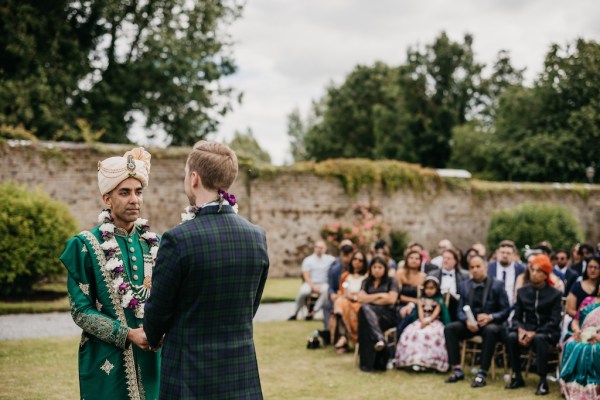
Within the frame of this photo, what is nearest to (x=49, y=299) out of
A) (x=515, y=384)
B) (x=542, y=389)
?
(x=515, y=384)

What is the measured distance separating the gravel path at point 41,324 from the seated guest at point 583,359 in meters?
6.84

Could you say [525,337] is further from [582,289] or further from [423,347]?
[423,347]

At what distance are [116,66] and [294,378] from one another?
20.8m

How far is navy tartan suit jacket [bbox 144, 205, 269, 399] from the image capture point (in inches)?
115

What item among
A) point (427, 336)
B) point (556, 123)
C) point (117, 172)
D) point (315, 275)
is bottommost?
point (427, 336)

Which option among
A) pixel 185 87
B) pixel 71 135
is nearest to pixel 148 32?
pixel 185 87

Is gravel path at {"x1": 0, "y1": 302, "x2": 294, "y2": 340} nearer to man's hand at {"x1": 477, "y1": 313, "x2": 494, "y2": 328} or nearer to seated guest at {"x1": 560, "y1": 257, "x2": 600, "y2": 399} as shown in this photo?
man's hand at {"x1": 477, "y1": 313, "x2": 494, "y2": 328}

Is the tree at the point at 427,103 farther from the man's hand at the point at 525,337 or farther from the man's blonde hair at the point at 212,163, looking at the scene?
the man's blonde hair at the point at 212,163

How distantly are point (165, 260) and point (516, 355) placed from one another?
649cm

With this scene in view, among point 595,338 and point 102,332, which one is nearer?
point 102,332

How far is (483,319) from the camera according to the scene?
344 inches

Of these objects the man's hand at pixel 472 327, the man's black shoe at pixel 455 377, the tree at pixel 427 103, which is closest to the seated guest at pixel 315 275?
the man's hand at pixel 472 327

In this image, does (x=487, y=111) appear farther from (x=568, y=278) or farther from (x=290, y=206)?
(x=568, y=278)

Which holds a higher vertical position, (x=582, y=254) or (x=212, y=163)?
(x=212, y=163)
